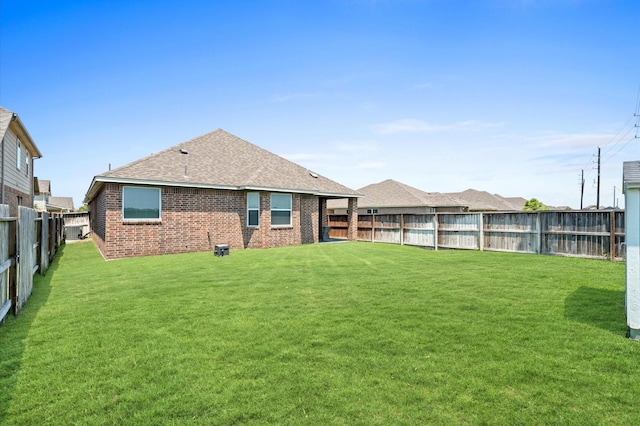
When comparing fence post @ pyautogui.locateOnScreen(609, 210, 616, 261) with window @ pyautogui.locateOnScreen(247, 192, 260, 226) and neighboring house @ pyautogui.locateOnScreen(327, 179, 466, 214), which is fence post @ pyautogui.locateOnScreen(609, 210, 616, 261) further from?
neighboring house @ pyautogui.locateOnScreen(327, 179, 466, 214)

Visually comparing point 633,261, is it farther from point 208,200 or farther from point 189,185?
point 208,200

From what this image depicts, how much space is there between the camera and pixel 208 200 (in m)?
17.0

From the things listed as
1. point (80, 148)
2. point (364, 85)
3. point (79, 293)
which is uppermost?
point (364, 85)

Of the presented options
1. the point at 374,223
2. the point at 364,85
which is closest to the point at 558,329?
the point at 364,85

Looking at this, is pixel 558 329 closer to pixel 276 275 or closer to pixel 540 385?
pixel 540 385

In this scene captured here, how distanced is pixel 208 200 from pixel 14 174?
1010cm

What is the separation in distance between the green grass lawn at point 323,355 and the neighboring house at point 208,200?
22.6ft

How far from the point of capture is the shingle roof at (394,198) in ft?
116

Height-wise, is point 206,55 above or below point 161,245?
above

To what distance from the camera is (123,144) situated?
2231 centimetres

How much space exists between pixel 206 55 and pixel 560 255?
55.8 ft

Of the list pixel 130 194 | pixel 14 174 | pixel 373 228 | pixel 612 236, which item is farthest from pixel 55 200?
pixel 612 236

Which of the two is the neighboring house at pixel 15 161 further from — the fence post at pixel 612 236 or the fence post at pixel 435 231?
the fence post at pixel 612 236

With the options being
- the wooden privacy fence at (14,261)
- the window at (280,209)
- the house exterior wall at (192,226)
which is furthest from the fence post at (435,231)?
the wooden privacy fence at (14,261)
